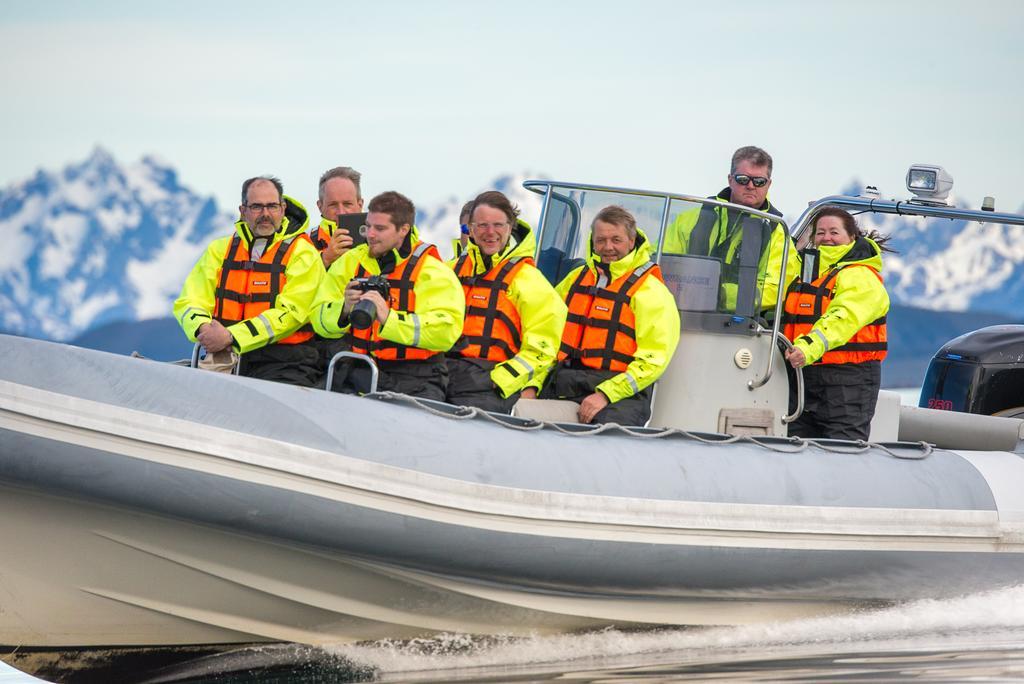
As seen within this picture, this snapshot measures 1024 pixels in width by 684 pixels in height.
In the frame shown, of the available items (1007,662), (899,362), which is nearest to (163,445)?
(1007,662)

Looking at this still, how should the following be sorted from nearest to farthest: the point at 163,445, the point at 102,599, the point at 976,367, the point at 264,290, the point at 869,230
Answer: the point at 163,445
the point at 102,599
the point at 264,290
the point at 869,230
the point at 976,367

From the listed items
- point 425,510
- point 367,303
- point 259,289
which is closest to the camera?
point 425,510

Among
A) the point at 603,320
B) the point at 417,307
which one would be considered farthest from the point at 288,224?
the point at 603,320

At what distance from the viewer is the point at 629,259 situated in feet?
18.2

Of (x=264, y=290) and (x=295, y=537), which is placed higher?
(x=264, y=290)

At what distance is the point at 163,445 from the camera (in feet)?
14.3

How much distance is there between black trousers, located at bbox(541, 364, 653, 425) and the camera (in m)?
5.50

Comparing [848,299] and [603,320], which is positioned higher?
[848,299]

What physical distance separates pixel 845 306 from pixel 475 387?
172cm

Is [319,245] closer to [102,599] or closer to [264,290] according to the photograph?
[264,290]

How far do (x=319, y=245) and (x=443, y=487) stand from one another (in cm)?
170

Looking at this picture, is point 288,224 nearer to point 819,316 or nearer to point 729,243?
point 729,243

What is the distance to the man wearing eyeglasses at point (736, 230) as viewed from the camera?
19.0 ft

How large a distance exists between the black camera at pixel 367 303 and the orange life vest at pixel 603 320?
83 centimetres
